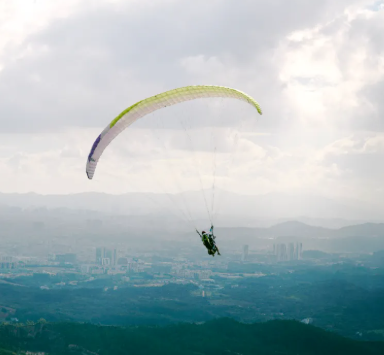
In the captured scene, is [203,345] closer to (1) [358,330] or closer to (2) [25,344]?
(2) [25,344]

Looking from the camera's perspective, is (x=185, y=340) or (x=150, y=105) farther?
(x=185, y=340)

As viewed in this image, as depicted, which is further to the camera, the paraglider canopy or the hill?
the hill

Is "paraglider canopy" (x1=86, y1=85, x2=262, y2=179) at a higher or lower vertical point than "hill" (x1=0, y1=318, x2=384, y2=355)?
higher

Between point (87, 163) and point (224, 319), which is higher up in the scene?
point (87, 163)

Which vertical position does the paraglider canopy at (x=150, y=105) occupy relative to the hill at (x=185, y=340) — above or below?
above

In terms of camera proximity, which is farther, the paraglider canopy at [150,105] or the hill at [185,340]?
the hill at [185,340]

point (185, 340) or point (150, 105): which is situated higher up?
point (150, 105)

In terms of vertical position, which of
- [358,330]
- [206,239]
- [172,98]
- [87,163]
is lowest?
[358,330]

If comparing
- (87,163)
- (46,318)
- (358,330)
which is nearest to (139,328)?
(46,318)
